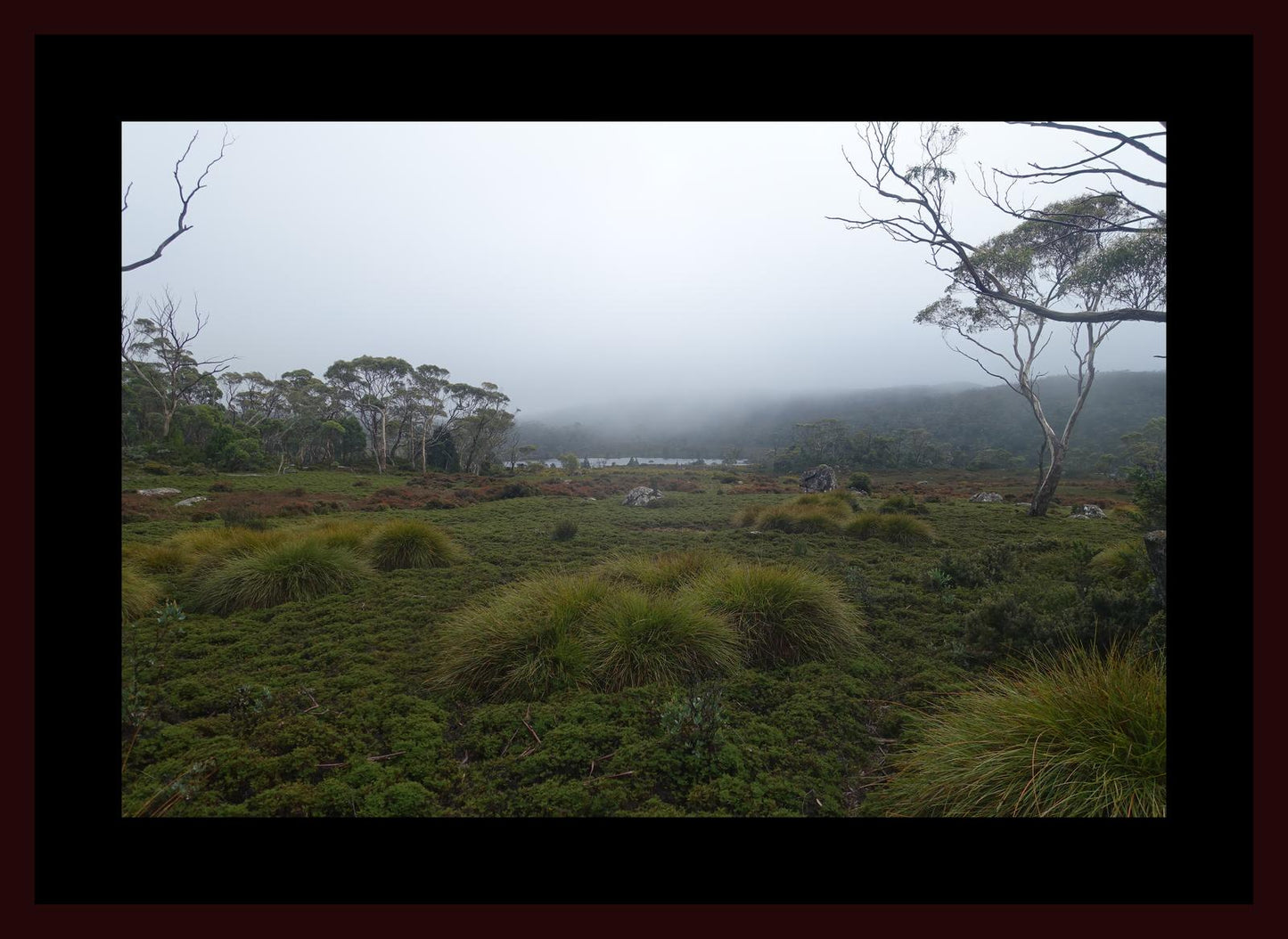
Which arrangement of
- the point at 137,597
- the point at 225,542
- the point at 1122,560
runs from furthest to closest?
the point at 225,542, the point at 1122,560, the point at 137,597

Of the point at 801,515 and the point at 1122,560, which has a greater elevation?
the point at 801,515

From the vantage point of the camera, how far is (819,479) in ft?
19.5

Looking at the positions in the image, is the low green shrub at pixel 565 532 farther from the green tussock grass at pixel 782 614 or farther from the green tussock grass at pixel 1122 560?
the green tussock grass at pixel 1122 560

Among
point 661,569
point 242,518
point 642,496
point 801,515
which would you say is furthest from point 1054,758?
point 242,518

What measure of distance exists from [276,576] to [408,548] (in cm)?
117

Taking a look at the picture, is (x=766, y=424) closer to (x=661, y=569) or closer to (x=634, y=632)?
(x=661, y=569)

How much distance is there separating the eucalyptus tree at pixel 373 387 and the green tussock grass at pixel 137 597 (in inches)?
109

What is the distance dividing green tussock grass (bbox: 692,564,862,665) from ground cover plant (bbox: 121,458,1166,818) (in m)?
0.02

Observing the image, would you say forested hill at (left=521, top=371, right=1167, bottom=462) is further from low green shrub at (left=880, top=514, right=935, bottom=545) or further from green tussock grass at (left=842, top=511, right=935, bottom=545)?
low green shrub at (left=880, top=514, right=935, bottom=545)

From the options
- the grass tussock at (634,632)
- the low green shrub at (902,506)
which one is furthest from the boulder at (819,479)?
the grass tussock at (634,632)

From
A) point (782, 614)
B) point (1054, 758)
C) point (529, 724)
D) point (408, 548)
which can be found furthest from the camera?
point (408, 548)

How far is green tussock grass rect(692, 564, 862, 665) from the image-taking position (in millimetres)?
2760
